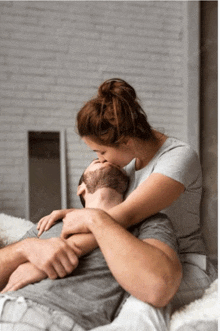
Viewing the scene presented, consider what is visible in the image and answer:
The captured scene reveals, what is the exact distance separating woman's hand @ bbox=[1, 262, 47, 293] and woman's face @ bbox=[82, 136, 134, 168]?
0.27 metres

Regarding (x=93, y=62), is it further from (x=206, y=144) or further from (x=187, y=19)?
(x=206, y=144)

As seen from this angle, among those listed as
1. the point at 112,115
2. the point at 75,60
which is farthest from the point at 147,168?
the point at 75,60

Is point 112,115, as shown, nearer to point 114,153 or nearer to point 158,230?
point 114,153

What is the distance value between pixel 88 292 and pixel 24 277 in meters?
0.10

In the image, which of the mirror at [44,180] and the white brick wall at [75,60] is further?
the white brick wall at [75,60]

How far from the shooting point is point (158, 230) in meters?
0.63

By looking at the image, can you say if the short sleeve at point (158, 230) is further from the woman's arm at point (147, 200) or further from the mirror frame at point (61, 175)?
the mirror frame at point (61, 175)

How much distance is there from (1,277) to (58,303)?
129mm

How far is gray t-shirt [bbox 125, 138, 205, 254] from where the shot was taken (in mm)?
770

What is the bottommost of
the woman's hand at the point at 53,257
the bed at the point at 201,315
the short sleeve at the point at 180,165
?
the bed at the point at 201,315

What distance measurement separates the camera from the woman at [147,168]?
0.68m

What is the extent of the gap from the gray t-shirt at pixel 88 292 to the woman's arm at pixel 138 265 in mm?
43

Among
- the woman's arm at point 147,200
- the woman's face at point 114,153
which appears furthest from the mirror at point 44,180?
the woman's arm at point 147,200

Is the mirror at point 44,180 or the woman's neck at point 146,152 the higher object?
the woman's neck at point 146,152
